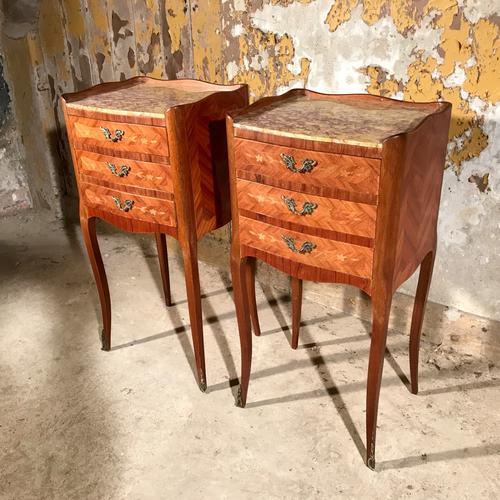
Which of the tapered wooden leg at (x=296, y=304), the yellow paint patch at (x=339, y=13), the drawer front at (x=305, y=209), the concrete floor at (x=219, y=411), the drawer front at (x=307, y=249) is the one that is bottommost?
the concrete floor at (x=219, y=411)

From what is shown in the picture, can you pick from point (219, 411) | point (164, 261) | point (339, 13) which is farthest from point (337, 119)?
point (164, 261)

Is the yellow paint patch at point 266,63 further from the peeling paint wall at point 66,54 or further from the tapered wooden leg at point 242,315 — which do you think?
the tapered wooden leg at point 242,315

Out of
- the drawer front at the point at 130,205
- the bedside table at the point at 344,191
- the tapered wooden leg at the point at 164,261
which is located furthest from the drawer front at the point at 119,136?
the tapered wooden leg at the point at 164,261

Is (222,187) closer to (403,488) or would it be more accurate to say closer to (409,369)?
(409,369)

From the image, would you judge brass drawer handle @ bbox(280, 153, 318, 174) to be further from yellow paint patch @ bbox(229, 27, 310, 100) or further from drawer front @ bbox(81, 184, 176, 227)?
yellow paint patch @ bbox(229, 27, 310, 100)

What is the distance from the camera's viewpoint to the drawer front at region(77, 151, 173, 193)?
1.58 metres

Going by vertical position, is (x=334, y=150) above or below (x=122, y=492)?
above

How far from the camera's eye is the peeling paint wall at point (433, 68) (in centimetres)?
164

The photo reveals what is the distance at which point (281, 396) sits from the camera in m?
1.80

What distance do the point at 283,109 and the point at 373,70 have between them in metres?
0.48

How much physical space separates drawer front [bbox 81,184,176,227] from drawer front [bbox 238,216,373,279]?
26cm

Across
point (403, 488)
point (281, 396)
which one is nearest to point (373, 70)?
point (281, 396)

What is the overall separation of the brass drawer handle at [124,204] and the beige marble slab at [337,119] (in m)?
0.48

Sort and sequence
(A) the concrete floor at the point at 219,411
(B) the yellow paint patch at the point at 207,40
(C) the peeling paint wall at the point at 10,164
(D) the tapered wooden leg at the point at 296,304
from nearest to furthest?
(A) the concrete floor at the point at 219,411
(D) the tapered wooden leg at the point at 296,304
(B) the yellow paint patch at the point at 207,40
(C) the peeling paint wall at the point at 10,164
